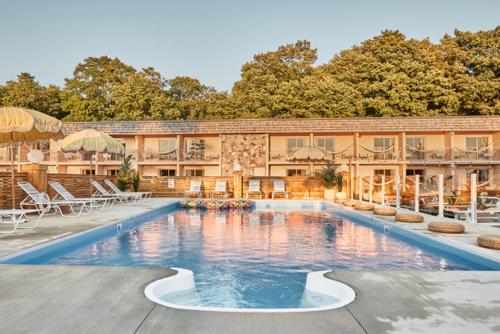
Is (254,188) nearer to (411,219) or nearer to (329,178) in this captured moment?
(329,178)

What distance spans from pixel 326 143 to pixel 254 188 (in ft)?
26.8

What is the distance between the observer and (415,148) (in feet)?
78.1

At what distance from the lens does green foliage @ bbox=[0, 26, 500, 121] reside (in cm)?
2889

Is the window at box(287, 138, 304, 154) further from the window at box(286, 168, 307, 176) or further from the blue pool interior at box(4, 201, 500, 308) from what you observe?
the blue pool interior at box(4, 201, 500, 308)

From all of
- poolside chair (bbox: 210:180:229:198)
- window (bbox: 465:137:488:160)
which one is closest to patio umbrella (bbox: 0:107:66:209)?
poolside chair (bbox: 210:180:229:198)

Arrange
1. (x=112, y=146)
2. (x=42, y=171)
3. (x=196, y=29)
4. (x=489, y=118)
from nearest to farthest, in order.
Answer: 1. (x=42, y=171)
2. (x=112, y=146)
3. (x=489, y=118)
4. (x=196, y=29)

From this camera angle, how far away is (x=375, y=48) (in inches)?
1217

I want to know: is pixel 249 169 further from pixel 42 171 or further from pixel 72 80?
pixel 72 80

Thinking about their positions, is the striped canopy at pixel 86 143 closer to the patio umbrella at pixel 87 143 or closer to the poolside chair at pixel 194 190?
the patio umbrella at pixel 87 143

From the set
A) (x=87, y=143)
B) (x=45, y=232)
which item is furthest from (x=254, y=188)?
→ (x=45, y=232)

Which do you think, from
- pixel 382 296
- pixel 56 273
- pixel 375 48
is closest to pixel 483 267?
pixel 382 296

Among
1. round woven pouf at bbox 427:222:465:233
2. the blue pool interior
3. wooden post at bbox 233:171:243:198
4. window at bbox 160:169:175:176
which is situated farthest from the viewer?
window at bbox 160:169:175:176

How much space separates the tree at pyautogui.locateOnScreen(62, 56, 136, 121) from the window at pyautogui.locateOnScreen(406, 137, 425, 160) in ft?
76.6

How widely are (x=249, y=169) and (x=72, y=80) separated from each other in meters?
21.8
